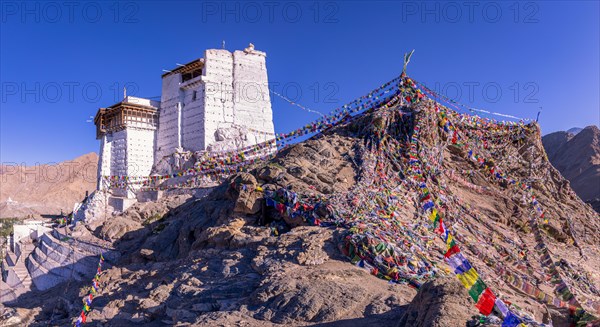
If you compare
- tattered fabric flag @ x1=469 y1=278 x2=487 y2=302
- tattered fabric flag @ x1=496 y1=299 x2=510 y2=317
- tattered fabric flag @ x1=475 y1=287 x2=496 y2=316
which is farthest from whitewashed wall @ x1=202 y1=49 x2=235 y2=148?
tattered fabric flag @ x1=496 y1=299 x2=510 y2=317

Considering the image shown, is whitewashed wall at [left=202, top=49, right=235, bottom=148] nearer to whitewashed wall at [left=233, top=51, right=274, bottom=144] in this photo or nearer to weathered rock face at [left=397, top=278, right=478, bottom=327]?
whitewashed wall at [left=233, top=51, right=274, bottom=144]

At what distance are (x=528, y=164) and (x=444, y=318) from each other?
56.0 feet

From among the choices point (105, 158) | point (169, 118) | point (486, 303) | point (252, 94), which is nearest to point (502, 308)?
point (486, 303)

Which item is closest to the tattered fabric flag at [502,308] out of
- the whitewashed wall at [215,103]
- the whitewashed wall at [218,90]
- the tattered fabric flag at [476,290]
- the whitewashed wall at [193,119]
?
the tattered fabric flag at [476,290]

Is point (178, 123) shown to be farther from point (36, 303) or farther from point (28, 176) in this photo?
point (28, 176)

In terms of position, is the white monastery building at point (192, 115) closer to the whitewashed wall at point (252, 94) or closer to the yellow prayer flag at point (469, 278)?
the whitewashed wall at point (252, 94)

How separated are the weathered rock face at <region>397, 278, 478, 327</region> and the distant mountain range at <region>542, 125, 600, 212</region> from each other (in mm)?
40430

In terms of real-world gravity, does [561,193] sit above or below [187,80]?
below

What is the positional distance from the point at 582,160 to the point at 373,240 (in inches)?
1752

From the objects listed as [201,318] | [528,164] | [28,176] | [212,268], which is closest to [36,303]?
→ [212,268]

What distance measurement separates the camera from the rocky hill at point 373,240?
7770mm

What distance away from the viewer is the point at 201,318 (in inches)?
317

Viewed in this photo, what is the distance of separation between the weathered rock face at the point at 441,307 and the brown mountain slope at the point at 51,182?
51710 mm

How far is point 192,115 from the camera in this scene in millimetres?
30938
